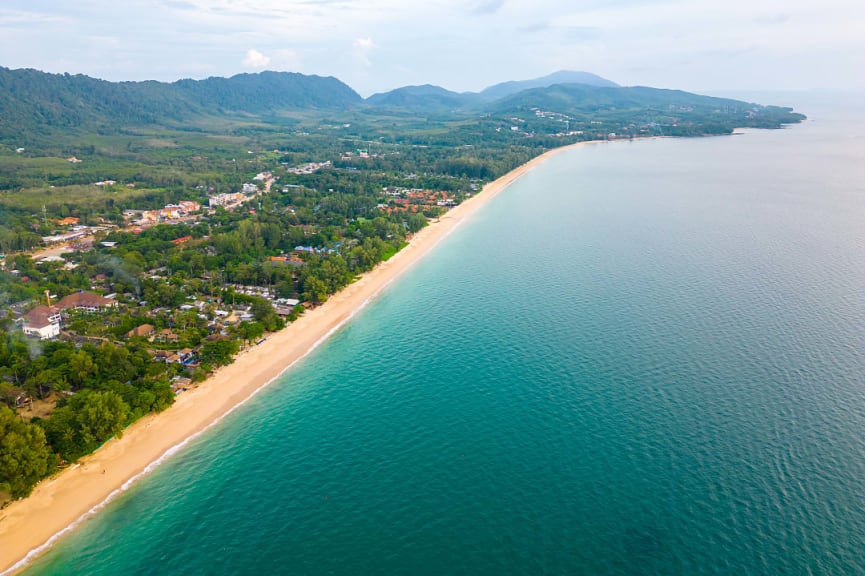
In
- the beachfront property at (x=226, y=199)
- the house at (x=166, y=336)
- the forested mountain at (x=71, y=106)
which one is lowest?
the house at (x=166, y=336)

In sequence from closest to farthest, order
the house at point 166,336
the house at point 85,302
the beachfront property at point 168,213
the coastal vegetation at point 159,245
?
the coastal vegetation at point 159,245
the house at point 166,336
the house at point 85,302
the beachfront property at point 168,213

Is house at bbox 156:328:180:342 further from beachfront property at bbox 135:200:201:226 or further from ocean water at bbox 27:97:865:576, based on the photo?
beachfront property at bbox 135:200:201:226

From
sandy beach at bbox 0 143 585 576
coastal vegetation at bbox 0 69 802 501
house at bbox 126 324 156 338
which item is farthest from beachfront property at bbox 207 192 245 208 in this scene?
house at bbox 126 324 156 338

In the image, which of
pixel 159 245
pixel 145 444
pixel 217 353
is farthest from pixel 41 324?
pixel 159 245

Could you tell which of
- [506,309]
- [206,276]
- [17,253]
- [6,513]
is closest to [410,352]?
[506,309]

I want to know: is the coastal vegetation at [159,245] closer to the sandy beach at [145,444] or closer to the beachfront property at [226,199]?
the beachfront property at [226,199]

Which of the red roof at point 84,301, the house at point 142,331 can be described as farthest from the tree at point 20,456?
the red roof at point 84,301
